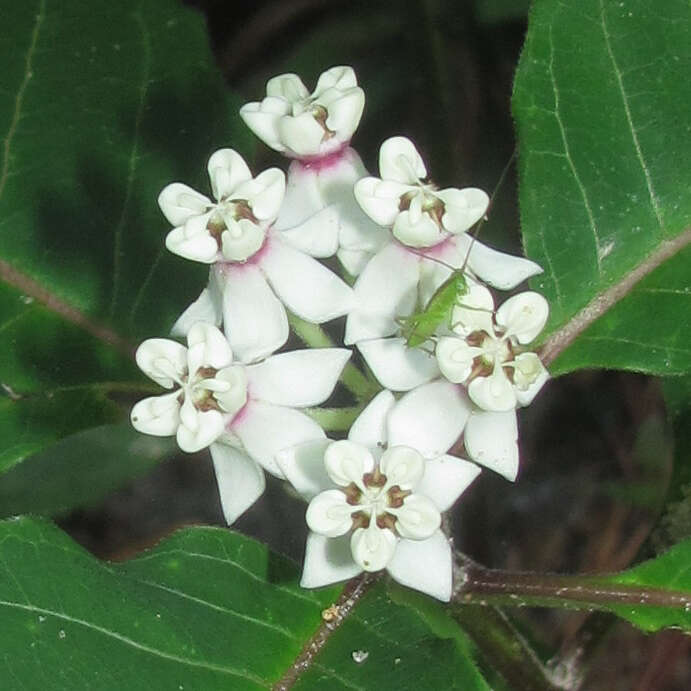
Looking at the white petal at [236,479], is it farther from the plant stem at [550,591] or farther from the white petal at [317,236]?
the plant stem at [550,591]

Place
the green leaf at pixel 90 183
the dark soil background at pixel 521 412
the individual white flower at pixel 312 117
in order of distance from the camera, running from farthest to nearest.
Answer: the dark soil background at pixel 521 412
the green leaf at pixel 90 183
the individual white flower at pixel 312 117

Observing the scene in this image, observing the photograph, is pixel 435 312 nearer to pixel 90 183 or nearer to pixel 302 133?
pixel 302 133

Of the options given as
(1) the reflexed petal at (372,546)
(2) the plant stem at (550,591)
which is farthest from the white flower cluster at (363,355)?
(2) the plant stem at (550,591)

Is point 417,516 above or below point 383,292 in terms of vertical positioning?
below

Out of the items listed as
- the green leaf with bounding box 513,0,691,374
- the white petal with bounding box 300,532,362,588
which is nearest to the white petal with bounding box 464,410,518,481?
the white petal with bounding box 300,532,362,588

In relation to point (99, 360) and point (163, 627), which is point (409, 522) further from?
point (99, 360)

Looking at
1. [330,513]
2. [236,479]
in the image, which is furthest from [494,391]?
[236,479]

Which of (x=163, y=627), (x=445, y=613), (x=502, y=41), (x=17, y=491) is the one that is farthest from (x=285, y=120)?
(x=502, y=41)
